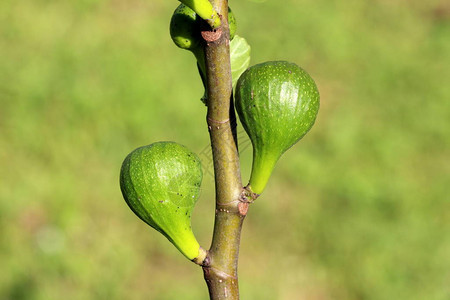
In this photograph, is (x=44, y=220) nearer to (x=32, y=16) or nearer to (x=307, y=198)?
(x=307, y=198)

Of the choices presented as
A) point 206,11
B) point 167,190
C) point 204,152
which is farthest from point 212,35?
point 204,152

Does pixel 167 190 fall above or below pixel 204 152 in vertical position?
below

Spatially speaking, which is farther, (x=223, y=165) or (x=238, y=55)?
(x=238, y=55)

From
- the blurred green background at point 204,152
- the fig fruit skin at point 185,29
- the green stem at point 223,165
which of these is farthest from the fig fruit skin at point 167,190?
the blurred green background at point 204,152

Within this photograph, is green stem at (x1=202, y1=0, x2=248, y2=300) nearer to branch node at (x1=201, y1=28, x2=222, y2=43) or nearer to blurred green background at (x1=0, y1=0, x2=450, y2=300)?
branch node at (x1=201, y1=28, x2=222, y2=43)

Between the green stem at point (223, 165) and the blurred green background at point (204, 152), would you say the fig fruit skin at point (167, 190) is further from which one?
the blurred green background at point (204, 152)

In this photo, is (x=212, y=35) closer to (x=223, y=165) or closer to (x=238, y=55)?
(x=223, y=165)
